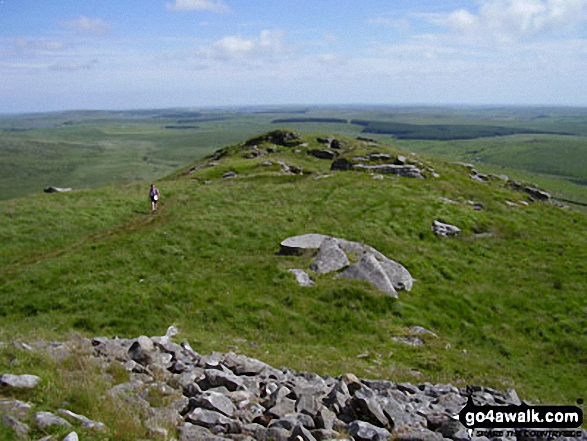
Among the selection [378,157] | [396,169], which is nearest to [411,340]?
[396,169]

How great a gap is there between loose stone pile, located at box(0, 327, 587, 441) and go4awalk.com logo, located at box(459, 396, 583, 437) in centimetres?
74

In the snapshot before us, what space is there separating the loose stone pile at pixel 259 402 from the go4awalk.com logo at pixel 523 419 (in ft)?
2.43

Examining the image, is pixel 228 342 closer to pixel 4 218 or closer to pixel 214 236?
pixel 214 236

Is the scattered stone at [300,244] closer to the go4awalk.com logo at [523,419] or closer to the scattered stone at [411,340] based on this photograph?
the scattered stone at [411,340]

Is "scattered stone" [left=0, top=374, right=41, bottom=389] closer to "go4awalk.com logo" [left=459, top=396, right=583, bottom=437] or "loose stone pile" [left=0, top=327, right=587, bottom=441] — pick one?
"loose stone pile" [left=0, top=327, right=587, bottom=441]

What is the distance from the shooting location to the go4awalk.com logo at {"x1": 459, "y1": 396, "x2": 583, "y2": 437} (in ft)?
40.7

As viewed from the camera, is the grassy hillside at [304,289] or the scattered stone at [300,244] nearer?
the grassy hillside at [304,289]

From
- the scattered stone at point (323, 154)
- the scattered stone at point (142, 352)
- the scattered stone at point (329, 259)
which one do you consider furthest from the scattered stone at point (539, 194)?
the scattered stone at point (142, 352)

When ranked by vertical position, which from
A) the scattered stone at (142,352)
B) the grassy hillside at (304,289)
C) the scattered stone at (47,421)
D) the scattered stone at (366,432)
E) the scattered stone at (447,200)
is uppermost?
the scattered stone at (47,421)

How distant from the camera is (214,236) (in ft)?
118

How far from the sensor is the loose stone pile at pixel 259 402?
11.0 m

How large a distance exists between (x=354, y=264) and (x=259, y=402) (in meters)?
17.1

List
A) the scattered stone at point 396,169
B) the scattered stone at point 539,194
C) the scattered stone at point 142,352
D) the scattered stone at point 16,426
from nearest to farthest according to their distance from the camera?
1. the scattered stone at point 16,426
2. the scattered stone at point 142,352
3. the scattered stone at point 396,169
4. the scattered stone at point 539,194

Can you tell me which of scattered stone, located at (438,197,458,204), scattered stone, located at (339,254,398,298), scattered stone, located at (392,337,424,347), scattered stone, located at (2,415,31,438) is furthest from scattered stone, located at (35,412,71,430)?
scattered stone, located at (438,197,458,204)
